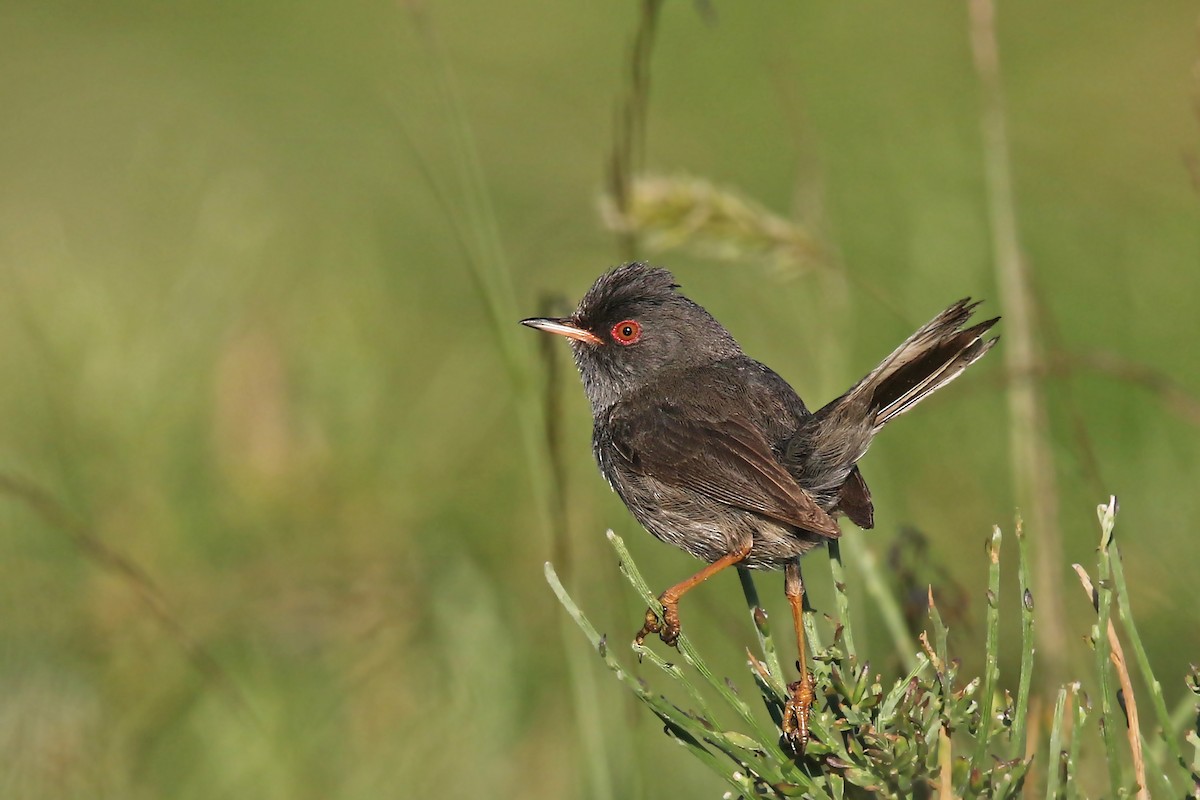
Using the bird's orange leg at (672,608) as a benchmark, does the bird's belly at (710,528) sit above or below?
above

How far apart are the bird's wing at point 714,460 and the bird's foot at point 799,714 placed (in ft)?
1.39

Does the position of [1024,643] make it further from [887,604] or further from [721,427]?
[721,427]

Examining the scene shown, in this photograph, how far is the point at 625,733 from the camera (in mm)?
3936

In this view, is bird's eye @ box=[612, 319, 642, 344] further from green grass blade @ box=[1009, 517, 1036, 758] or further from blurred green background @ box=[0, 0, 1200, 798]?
green grass blade @ box=[1009, 517, 1036, 758]

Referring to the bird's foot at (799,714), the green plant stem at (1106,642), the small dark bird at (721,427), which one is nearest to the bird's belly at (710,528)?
the small dark bird at (721,427)

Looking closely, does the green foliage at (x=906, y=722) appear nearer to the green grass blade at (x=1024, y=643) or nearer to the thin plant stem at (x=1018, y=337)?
the green grass blade at (x=1024, y=643)

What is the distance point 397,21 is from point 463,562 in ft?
35.7

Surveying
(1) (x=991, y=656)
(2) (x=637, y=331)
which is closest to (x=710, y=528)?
(2) (x=637, y=331)

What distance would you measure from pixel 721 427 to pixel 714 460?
0.40 feet

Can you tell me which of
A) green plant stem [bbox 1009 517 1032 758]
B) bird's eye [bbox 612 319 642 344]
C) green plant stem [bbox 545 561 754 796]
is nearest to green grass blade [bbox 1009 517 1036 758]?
green plant stem [bbox 1009 517 1032 758]

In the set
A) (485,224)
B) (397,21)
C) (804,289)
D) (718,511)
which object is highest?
(397,21)

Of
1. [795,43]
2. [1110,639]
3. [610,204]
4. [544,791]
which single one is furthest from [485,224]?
[795,43]

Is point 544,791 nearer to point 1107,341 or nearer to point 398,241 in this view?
point 1107,341

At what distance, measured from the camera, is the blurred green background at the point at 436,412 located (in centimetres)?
506
